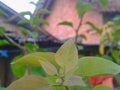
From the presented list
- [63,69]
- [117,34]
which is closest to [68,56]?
[63,69]

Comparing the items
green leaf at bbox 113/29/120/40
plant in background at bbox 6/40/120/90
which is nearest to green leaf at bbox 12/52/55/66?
plant in background at bbox 6/40/120/90

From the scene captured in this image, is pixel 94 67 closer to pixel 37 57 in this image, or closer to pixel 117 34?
pixel 37 57

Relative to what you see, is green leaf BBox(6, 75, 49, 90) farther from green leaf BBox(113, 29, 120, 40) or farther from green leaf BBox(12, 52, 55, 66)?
green leaf BBox(113, 29, 120, 40)

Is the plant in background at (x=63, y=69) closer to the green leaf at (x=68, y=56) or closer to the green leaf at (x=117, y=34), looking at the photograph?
the green leaf at (x=68, y=56)

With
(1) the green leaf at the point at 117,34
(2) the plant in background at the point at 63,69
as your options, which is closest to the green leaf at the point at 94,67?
(2) the plant in background at the point at 63,69

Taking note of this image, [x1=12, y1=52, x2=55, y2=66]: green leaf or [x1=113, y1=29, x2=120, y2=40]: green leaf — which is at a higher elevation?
[x1=12, y1=52, x2=55, y2=66]: green leaf

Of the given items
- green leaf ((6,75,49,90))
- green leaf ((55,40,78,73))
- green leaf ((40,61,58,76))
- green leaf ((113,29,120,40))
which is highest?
green leaf ((55,40,78,73))
